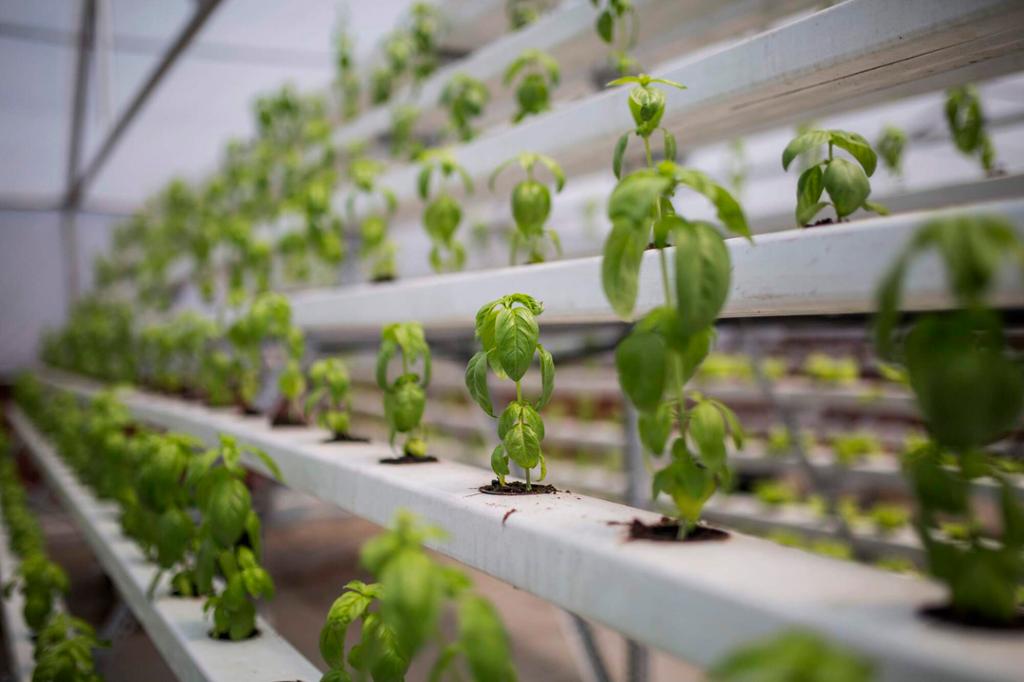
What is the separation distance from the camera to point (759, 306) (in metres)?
0.96

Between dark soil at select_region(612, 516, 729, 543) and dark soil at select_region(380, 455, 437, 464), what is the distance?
601mm

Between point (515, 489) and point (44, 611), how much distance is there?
161 cm

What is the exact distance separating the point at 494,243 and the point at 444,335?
1555 mm

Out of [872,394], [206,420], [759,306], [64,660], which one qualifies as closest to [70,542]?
[206,420]

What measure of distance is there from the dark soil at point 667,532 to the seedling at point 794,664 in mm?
312

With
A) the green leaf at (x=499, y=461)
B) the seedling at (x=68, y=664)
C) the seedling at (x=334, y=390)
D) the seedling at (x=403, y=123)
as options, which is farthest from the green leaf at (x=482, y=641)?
the seedling at (x=403, y=123)

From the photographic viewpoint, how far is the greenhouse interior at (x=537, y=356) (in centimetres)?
68

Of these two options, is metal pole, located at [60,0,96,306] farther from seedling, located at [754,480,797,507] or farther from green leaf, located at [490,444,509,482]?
seedling, located at [754,480,797,507]

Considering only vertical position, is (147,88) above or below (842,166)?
above

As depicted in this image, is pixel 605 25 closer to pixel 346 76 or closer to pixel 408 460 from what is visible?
pixel 408 460

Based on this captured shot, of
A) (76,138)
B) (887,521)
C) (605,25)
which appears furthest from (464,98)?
(76,138)

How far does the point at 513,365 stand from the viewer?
1.04 m

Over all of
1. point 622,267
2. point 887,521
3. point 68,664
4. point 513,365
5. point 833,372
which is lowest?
point 887,521

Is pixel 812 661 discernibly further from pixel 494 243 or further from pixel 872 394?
pixel 494 243
